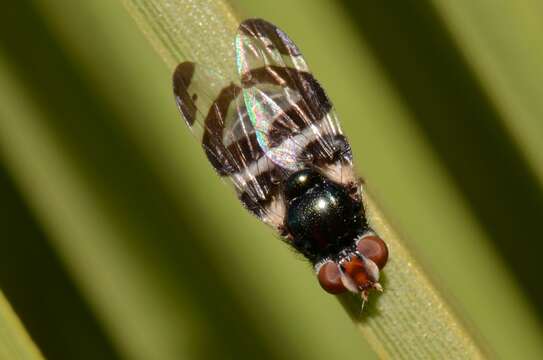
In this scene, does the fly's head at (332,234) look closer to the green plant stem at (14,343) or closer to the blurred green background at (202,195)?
the blurred green background at (202,195)

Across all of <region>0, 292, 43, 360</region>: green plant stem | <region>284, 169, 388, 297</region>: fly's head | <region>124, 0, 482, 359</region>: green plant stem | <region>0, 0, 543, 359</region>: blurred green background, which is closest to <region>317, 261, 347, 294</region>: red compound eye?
<region>284, 169, 388, 297</region>: fly's head

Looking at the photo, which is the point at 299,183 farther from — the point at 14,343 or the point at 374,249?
the point at 14,343

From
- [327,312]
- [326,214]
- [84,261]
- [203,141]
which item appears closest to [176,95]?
[203,141]

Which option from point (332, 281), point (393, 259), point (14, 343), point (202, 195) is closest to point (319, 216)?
point (332, 281)

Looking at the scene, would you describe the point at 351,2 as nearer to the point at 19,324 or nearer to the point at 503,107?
the point at 503,107

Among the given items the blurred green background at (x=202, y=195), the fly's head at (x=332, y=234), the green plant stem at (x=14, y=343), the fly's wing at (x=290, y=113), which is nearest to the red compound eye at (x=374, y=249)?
the fly's head at (x=332, y=234)

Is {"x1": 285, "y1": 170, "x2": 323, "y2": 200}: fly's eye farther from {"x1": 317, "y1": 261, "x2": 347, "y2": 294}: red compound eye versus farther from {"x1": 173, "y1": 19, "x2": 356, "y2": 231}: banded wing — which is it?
{"x1": 317, "y1": 261, "x2": 347, "y2": 294}: red compound eye
